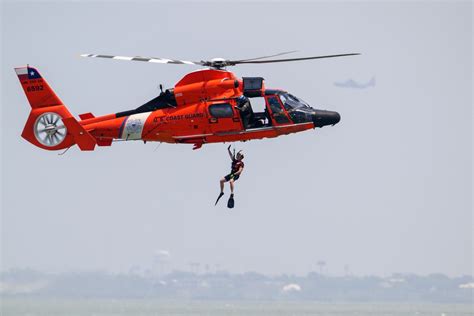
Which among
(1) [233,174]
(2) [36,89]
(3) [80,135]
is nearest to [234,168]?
(1) [233,174]

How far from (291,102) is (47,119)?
10.2 m

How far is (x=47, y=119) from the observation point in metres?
49.7

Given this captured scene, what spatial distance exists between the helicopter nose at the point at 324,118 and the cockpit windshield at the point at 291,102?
1.79 ft

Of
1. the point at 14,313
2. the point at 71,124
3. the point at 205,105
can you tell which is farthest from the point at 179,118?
the point at 14,313

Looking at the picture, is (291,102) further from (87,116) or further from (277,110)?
(87,116)

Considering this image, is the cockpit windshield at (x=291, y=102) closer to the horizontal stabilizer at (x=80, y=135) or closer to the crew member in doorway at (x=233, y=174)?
the crew member in doorway at (x=233, y=174)

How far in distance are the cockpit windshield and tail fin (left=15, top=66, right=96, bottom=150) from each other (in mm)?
7922

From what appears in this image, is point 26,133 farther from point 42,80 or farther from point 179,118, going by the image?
point 179,118

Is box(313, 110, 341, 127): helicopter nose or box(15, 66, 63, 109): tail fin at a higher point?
box(15, 66, 63, 109): tail fin

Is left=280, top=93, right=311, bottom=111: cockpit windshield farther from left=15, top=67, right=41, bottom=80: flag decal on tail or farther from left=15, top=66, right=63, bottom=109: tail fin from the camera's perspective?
left=15, top=67, right=41, bottom=80: flag decal on tail

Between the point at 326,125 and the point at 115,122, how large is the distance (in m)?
8.63

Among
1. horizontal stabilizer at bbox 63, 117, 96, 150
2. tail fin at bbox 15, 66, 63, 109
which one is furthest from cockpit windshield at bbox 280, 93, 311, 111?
tail fin at bbox 15, 66, 63, 109

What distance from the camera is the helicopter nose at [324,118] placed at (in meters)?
48.6

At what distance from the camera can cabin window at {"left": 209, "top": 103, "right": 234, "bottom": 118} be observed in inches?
1879
